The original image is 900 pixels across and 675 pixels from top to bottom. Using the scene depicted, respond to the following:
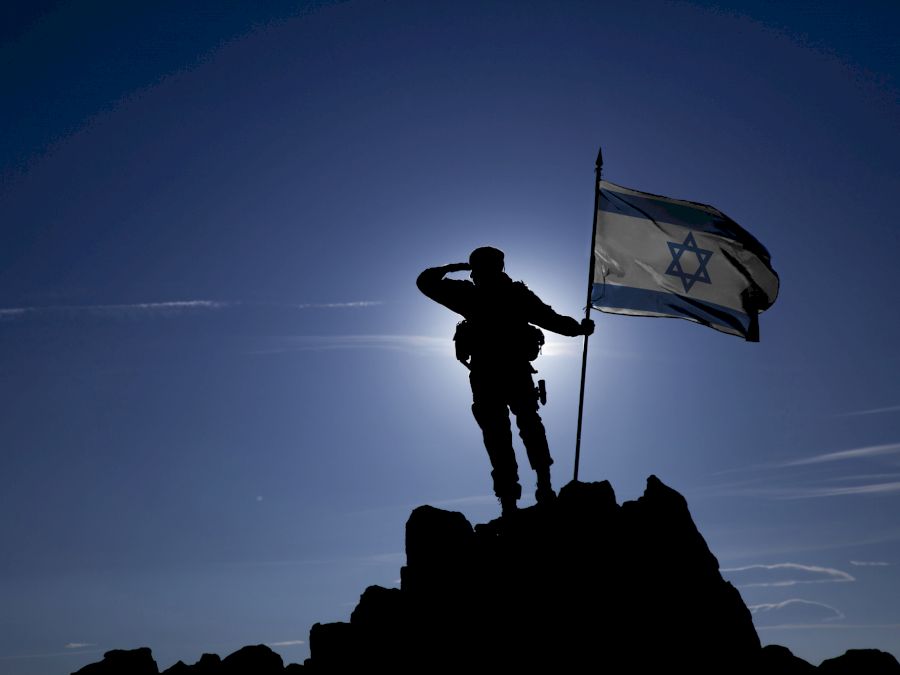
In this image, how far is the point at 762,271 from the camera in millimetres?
13656

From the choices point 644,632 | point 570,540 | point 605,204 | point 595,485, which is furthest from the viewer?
point 605,204

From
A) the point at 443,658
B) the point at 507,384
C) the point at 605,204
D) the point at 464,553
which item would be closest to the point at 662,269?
the point at 605,204

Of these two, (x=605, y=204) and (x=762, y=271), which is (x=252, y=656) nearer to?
(x=605, y=204)

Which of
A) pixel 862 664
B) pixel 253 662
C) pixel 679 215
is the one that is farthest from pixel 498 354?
pixel 862 664

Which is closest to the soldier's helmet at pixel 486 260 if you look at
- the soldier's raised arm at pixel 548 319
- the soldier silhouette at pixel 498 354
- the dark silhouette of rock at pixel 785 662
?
the soldier silhouette at pixel 498 354

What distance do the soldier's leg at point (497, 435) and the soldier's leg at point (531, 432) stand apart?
9.3 inches

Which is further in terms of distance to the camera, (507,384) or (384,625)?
(507,384)

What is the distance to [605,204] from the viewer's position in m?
13.2

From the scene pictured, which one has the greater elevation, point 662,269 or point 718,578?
point 662,269

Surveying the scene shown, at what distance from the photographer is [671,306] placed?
13.1m

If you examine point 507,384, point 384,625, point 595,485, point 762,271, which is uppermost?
point 762,271

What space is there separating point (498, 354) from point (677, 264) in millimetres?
4818

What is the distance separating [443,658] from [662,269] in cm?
832

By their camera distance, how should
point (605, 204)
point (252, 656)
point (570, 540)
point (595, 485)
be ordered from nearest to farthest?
point (570, 540), point (595, 485), point (252, 656), point (605, 204)
